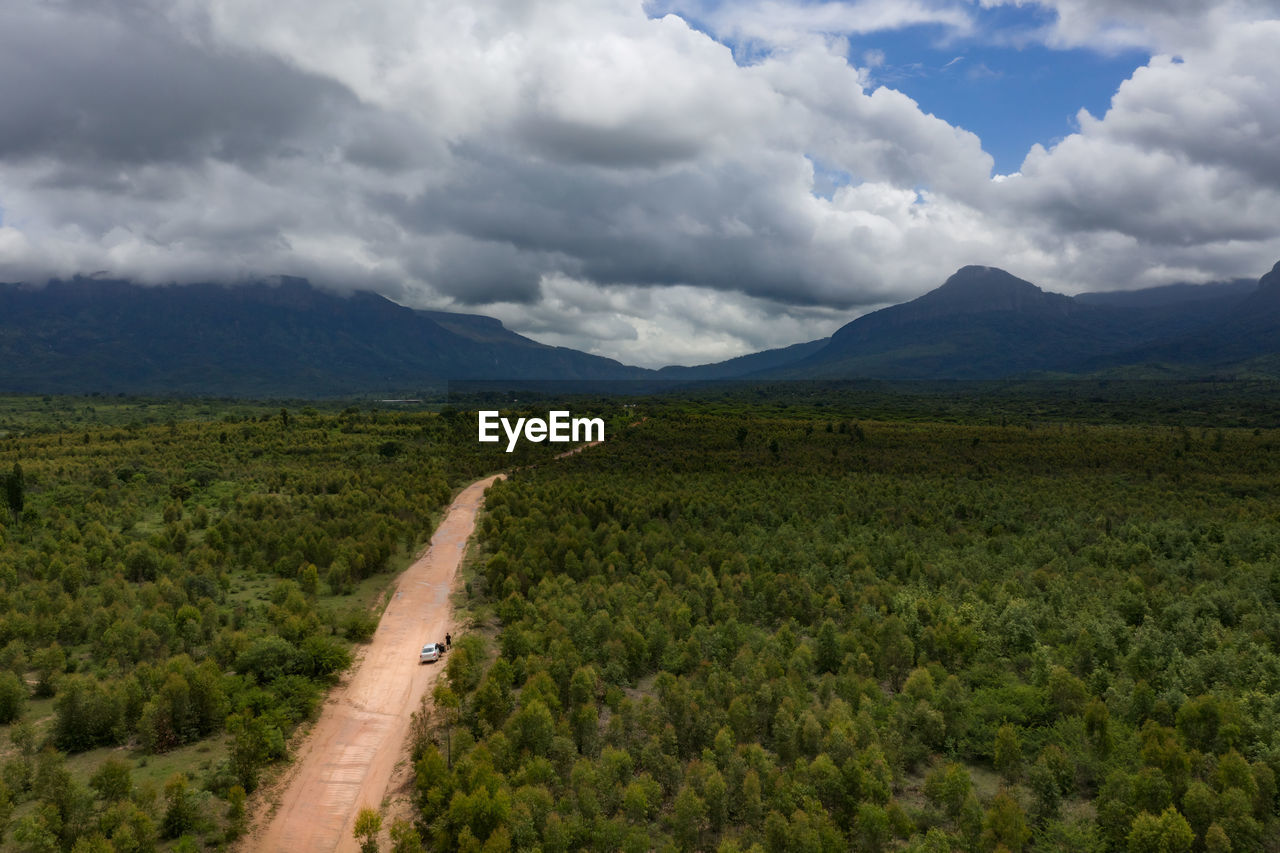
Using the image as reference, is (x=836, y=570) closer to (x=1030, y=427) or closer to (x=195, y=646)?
(x=195, y=646)

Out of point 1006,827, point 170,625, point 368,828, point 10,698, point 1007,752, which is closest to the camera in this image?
point 1006,827

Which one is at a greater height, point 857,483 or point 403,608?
point 857,483

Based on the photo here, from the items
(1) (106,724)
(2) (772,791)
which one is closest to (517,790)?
(2) (772,791)

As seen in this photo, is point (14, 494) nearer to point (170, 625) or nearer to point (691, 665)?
point (170, 625)

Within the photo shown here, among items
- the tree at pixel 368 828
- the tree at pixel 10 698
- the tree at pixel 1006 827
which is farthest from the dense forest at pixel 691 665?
the tree at pixel 368 828

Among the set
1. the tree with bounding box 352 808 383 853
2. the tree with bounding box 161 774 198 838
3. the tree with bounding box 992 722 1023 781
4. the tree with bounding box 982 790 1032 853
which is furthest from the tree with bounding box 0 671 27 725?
the tree with bounding box 992 722 1023 781

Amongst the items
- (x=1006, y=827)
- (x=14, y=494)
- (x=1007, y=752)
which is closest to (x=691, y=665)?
(x=1007, y=752)

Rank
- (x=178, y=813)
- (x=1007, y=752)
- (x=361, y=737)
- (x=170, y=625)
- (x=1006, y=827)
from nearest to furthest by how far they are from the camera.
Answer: (x=1006, y=827)
(x=178, y=813)
(x=1007, y=752)
(x=361, y=737)
(x=170, y=625)
